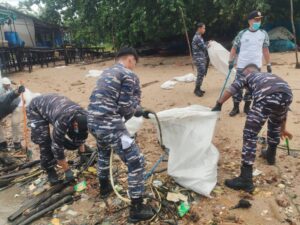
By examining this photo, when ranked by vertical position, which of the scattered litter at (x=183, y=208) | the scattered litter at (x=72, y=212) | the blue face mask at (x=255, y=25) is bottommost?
the scattered litter at (x=72, y=212)

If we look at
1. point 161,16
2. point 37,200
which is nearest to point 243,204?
point 37,200

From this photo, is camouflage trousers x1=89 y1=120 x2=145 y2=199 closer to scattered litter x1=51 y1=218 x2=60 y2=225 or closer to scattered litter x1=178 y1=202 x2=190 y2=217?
scattered litter x1=178 y1=202 x2=190 y2=217

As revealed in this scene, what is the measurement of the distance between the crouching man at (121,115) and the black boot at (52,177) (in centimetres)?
127

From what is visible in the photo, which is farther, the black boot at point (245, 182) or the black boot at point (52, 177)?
the black boot at point (52, 177)

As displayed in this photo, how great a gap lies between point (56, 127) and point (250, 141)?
2.29 metres

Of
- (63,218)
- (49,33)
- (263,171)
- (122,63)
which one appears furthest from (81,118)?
(49,33)

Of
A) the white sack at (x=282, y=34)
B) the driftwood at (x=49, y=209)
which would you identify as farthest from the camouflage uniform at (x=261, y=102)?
the white sack at (x=282, y=34)

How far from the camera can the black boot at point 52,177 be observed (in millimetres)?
4512

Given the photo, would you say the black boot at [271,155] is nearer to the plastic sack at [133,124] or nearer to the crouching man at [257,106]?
the crouching man at [257,106]

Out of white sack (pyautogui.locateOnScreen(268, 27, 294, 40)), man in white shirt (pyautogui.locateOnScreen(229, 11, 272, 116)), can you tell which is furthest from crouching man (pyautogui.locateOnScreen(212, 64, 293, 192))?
white sack (pyautogui.locateOnScreen(268, 27, 294, 40))

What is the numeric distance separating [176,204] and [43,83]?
9.86m

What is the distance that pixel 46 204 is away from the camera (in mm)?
4027

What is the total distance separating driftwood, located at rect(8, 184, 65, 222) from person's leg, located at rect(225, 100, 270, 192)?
223 centimetres

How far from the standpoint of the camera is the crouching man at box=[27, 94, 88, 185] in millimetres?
4051
